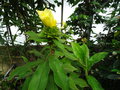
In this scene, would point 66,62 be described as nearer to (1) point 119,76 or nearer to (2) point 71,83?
(2) point 71,83

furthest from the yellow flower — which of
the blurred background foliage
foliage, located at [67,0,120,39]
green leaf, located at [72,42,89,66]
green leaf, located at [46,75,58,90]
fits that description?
foliage, located at [67,0,120,39]

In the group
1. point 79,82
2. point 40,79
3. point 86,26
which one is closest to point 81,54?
point 79,82

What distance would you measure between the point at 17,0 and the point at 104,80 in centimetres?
147

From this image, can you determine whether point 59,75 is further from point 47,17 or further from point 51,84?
point 47,17

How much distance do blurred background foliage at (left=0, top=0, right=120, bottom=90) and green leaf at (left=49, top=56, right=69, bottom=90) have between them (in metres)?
0.33

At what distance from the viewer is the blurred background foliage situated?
54.0 inches

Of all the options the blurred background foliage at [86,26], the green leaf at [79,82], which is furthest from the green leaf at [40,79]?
the blurred background foliage at [86,26]

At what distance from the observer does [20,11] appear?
6.60 ft

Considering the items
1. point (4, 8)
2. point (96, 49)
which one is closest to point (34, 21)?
point (4, 8)

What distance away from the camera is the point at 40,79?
98cm

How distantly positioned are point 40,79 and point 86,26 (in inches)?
76.4

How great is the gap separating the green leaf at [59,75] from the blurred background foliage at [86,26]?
0.33m

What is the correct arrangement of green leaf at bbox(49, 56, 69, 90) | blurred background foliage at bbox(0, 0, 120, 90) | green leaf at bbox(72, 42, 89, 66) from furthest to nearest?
blurred background foliage at bbox(0, 0, 120, 90) → green leaf at bbox(72, 42, 89, 66) → green leaf at bbox(49, 56, 69, 90)

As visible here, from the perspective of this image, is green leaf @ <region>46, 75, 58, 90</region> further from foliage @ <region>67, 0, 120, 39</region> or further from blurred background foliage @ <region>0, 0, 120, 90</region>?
foliage @ <region>67, 0, 120, 39</region>
